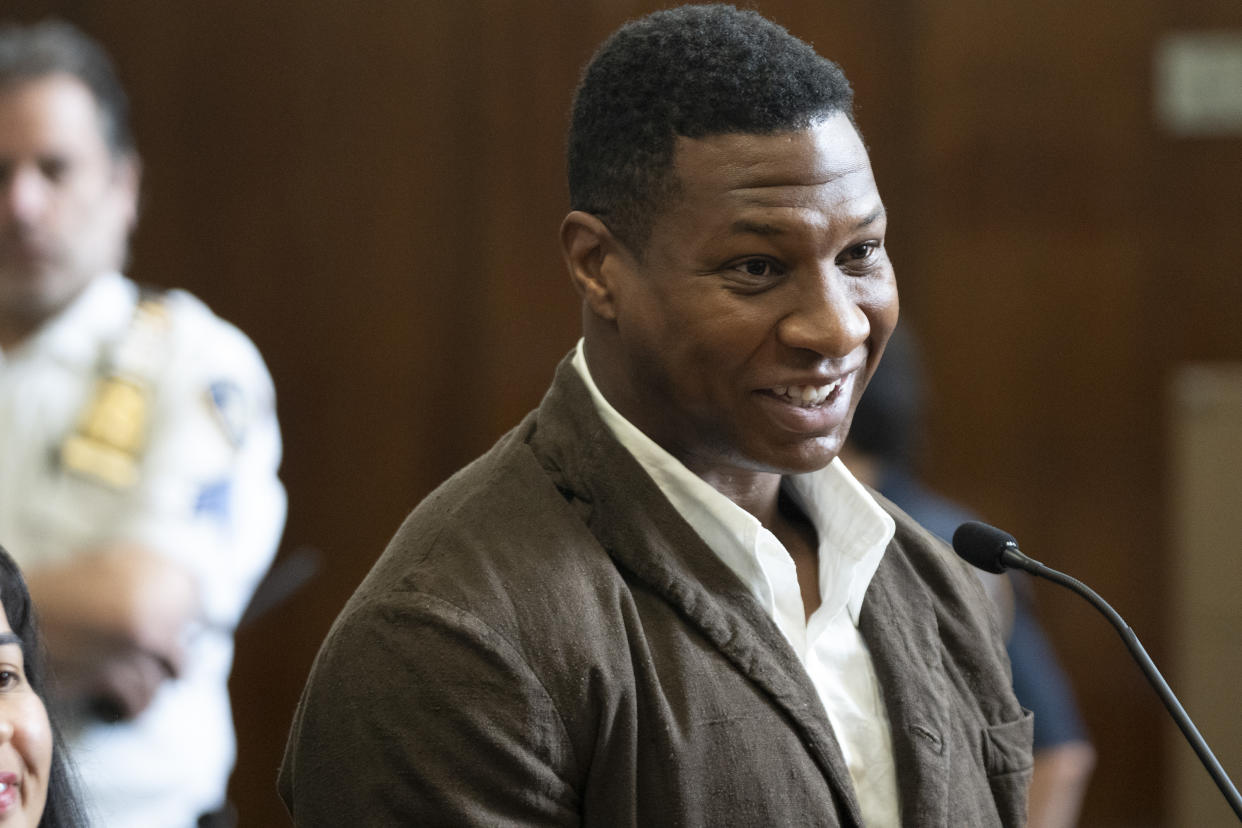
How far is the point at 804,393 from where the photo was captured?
3.42 feet

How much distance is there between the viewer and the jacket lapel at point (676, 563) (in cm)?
102

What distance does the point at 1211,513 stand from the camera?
357cm

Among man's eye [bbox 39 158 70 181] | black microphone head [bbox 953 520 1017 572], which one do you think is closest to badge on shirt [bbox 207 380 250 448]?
man's eye [bbox 39 158 70 181]

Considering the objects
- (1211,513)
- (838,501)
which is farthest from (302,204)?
(838,501)

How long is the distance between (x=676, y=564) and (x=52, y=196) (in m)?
1.31

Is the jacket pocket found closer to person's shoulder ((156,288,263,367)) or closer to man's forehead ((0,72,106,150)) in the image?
person's shoulder ((156,288,263,367))

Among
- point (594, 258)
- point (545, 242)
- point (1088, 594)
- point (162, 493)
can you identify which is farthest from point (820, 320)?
point (545, 242)

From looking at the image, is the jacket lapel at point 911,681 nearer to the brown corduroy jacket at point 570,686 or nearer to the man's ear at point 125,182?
the brown corduroy jacket at point 570,686

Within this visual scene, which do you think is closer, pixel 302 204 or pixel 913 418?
pixel 913 418

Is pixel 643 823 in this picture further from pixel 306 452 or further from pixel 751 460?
pixel 306 452

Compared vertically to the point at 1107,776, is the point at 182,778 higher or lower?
higher

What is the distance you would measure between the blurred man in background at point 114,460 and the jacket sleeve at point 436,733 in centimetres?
94

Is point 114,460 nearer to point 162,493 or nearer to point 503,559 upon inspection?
point 162,493

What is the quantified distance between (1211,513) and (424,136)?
222 centimetres
